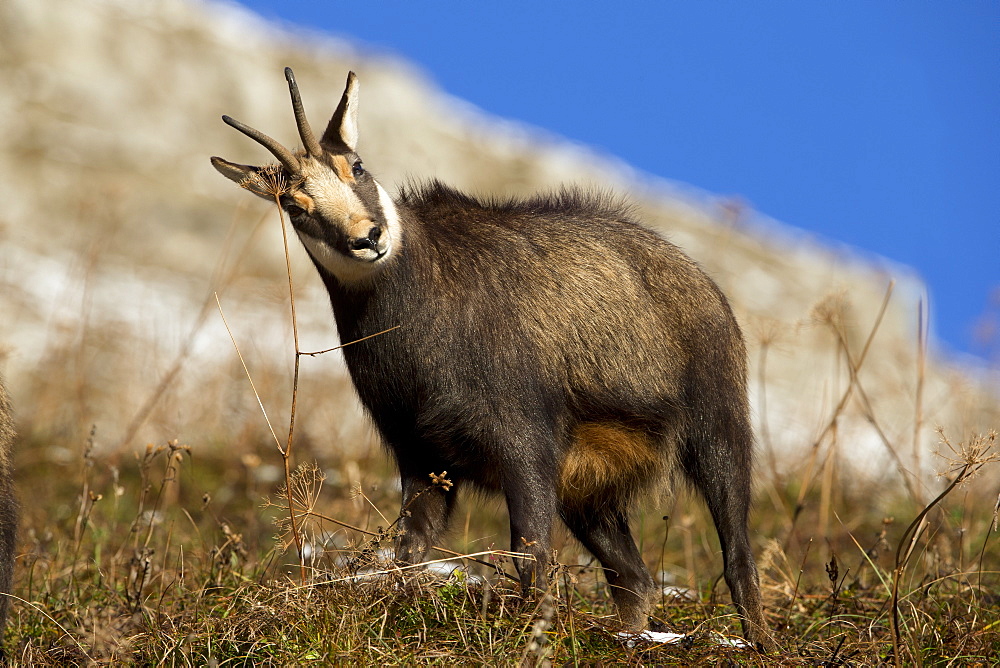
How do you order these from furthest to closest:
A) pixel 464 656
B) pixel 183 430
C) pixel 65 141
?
pixel 65 141
pixel 183 430
pixel 464 656

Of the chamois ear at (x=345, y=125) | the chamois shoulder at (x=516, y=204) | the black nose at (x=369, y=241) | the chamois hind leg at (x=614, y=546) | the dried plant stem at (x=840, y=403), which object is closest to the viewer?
the black nose at (x=369, y=241)

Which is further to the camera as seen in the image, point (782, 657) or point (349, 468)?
point (349, 468)

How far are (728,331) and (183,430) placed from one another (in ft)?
16.9

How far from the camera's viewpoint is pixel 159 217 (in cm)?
2188

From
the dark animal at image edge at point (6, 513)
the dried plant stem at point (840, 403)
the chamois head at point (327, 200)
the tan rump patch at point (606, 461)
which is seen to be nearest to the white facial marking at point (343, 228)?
the chamois head at point (327, 200)

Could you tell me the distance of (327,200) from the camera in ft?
13.2

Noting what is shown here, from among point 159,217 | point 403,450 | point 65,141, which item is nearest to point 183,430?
point 403,450

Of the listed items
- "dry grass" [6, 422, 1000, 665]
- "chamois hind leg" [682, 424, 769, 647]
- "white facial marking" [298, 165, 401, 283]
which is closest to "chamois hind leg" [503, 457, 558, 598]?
"dry grass" [6, 422, 1000, 665]

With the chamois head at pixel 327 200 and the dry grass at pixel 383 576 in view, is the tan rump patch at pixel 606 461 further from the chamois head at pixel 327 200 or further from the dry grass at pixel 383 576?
the chamois head at pixel 327 200

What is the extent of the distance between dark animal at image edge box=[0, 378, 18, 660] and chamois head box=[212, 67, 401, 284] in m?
1.25

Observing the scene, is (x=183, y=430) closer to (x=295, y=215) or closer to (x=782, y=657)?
(x=295, y=215)

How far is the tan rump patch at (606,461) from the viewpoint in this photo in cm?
441

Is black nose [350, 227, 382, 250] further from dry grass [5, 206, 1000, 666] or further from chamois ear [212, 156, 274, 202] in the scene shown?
dry grass [5, 206, 1000, 666]

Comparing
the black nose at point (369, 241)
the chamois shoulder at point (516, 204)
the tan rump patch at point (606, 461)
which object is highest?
the chamois shoulder at point (516, 204)
